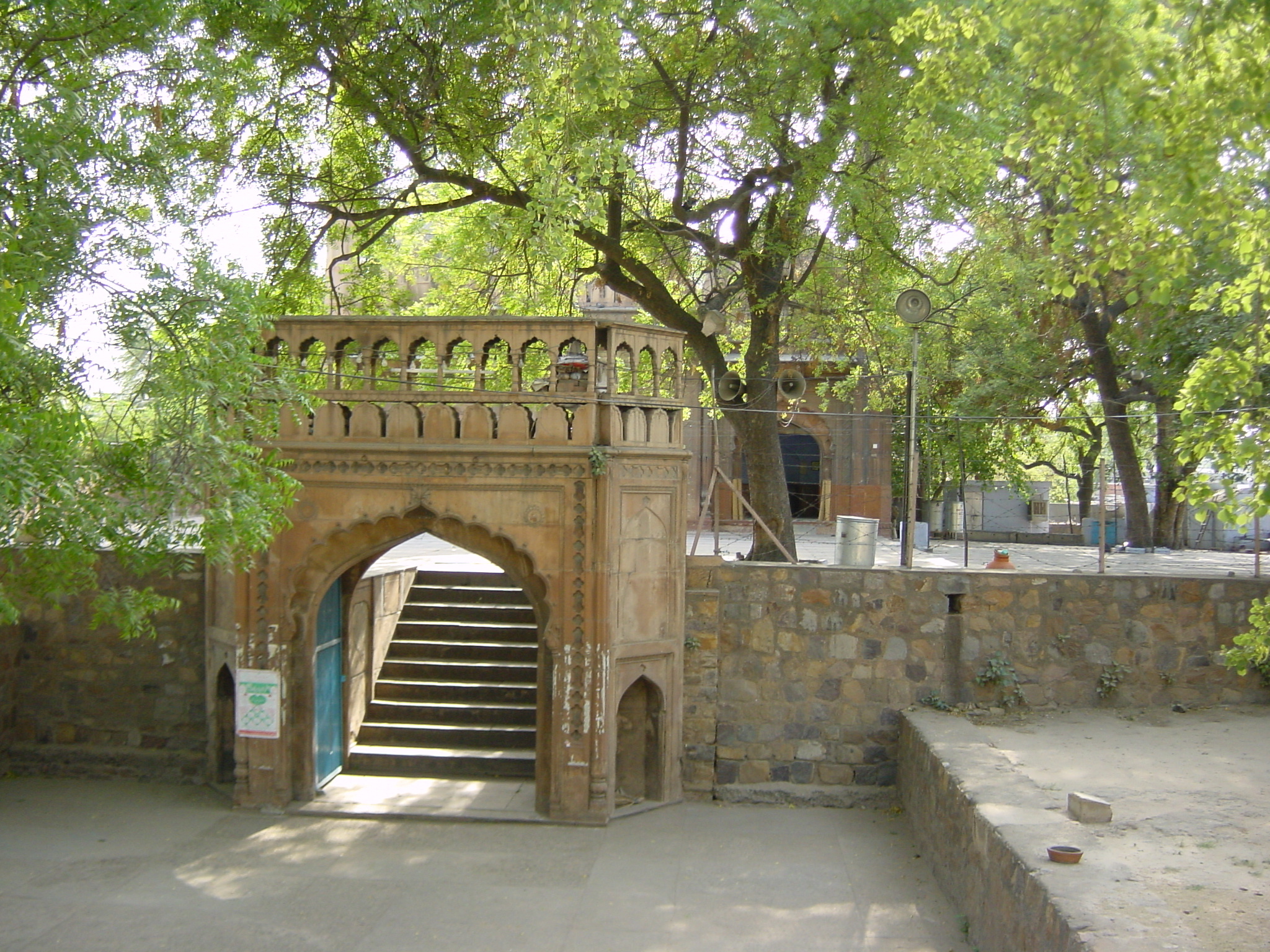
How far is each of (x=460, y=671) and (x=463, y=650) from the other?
0.30m

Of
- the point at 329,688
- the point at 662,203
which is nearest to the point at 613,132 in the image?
the point at 662,203

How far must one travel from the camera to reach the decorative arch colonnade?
9695 millimetres

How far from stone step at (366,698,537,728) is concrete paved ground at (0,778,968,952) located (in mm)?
1853

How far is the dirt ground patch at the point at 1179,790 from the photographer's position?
5.62 meters

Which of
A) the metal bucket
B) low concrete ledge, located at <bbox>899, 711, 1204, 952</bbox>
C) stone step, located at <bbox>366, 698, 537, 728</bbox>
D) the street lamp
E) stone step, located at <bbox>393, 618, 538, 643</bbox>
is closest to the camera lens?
low concrete ledge, located at <bbox>899, 711, 1204, 952</bbox>

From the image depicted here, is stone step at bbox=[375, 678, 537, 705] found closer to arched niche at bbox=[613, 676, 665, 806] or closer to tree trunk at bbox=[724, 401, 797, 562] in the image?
arched niche at bbox=[613, 676, 665, 806]

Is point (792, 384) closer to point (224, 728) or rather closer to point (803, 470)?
point (224, 728)

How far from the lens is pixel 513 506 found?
9.76m

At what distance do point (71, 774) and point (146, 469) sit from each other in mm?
5970

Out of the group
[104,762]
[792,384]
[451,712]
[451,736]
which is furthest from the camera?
[792,384]

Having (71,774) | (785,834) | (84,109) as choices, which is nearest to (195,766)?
(71,774)

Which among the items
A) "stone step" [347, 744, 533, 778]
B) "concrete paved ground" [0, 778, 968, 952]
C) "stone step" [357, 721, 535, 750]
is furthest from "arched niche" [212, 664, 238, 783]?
"stone step" [357, 721, 535, 750]

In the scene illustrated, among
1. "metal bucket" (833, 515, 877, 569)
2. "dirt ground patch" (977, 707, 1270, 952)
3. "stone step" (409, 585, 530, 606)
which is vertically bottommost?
"dirt ground patch" (977, 707, 1270, 952)

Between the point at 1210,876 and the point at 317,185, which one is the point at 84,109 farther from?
the point at 1210,876
